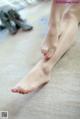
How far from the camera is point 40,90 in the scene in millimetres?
1249

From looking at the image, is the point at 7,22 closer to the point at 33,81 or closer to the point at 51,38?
the point at 51,38

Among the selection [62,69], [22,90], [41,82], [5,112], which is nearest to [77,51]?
[62,69]

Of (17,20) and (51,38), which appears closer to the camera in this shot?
(51,38)

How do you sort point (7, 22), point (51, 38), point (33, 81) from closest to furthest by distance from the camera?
point (33, 81), point (51, 38), point (7, 22)

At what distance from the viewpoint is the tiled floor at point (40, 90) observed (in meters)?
1.10

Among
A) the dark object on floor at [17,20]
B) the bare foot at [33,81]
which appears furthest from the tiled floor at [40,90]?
the dark object on floor at [17,20]

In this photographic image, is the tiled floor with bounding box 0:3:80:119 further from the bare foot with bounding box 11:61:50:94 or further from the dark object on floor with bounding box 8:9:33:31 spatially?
the dark object on floor with bounding box 8:9:33:31

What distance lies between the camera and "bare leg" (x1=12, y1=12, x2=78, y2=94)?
118 cm

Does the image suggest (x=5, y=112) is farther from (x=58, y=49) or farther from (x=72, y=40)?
(x=72, y=40)

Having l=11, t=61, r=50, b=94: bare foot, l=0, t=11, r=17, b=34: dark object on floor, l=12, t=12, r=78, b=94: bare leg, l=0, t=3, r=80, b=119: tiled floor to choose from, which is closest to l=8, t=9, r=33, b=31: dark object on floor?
l=0, t=11, r=17, b=34: dark object on floor

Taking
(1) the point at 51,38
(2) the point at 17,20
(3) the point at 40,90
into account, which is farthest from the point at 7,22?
(3) the point at 40,90

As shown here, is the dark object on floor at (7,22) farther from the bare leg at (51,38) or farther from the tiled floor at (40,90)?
the bare leg at (51,38)

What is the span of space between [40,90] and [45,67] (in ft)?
0.47

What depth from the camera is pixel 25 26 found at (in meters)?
2.05
